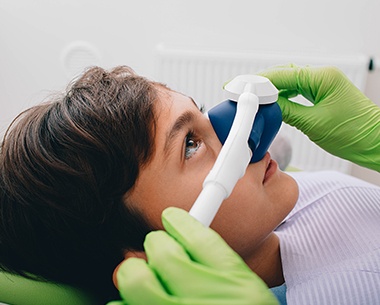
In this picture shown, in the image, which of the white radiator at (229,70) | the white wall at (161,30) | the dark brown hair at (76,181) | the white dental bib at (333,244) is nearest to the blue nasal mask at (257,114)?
the dark brown hair at (76,181)

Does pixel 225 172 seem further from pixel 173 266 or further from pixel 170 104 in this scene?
pixel 170 104

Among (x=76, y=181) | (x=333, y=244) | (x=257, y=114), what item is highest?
(x=257, y=114)

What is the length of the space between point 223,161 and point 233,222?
0.24 metres

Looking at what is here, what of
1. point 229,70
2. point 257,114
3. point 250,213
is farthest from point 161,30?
point 250,213

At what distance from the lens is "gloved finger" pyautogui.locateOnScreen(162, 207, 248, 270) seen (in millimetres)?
570

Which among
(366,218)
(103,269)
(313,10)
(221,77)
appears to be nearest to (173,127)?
(103,269)

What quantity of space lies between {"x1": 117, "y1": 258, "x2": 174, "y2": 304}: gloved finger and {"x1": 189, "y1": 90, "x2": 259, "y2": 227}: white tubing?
0.09m

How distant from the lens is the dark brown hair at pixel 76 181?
2.86ft

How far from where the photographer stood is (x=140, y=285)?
0.56 m

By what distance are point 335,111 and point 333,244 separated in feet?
0.96

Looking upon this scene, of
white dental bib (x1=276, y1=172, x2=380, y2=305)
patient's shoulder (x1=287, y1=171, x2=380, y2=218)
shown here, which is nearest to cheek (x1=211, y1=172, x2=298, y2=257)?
white dental bib (x1=276, y1=172, x2=380, y2=305)

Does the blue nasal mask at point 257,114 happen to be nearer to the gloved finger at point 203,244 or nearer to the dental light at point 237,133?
the dental light at point 237,133

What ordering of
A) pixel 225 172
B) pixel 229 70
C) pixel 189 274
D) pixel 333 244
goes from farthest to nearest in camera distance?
pixel 229 70 → pixel 333 244 → pixel 225 172 → pixel 189 274

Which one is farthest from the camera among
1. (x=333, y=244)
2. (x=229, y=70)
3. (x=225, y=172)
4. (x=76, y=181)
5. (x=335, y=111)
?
(x=229, y=70)
